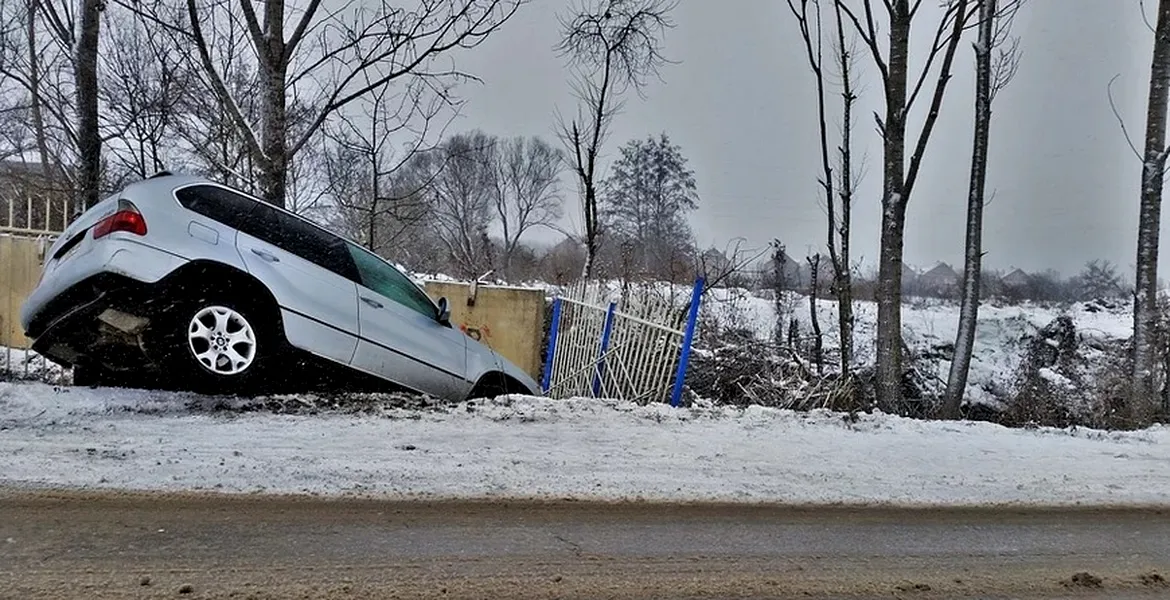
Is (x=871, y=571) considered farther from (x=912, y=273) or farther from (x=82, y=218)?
(x=912, y=273)

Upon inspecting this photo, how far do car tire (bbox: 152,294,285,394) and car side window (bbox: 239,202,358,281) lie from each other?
0.57 meters

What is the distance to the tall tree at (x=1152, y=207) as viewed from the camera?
29.5 ft

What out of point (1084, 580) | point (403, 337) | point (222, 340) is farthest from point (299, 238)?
point (1084, 580)

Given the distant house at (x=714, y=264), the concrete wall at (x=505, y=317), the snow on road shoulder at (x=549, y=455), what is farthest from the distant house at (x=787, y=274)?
the snow on road shoulder at (x=549, y=455)

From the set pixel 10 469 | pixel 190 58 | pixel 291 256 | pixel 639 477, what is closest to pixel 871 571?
pixel 639 477

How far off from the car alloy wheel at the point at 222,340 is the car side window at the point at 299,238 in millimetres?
647

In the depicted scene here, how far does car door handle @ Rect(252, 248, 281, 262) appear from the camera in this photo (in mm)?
5434

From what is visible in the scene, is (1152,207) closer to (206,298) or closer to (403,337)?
(403,337)

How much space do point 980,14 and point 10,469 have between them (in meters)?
10.4

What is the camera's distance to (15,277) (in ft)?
36.3

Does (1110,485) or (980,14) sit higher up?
(980,14)

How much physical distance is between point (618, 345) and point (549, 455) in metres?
3.67

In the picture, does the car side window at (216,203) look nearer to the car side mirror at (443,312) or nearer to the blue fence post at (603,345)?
the car side mirror at (443,312)

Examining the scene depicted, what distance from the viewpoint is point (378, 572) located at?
2.74 m
